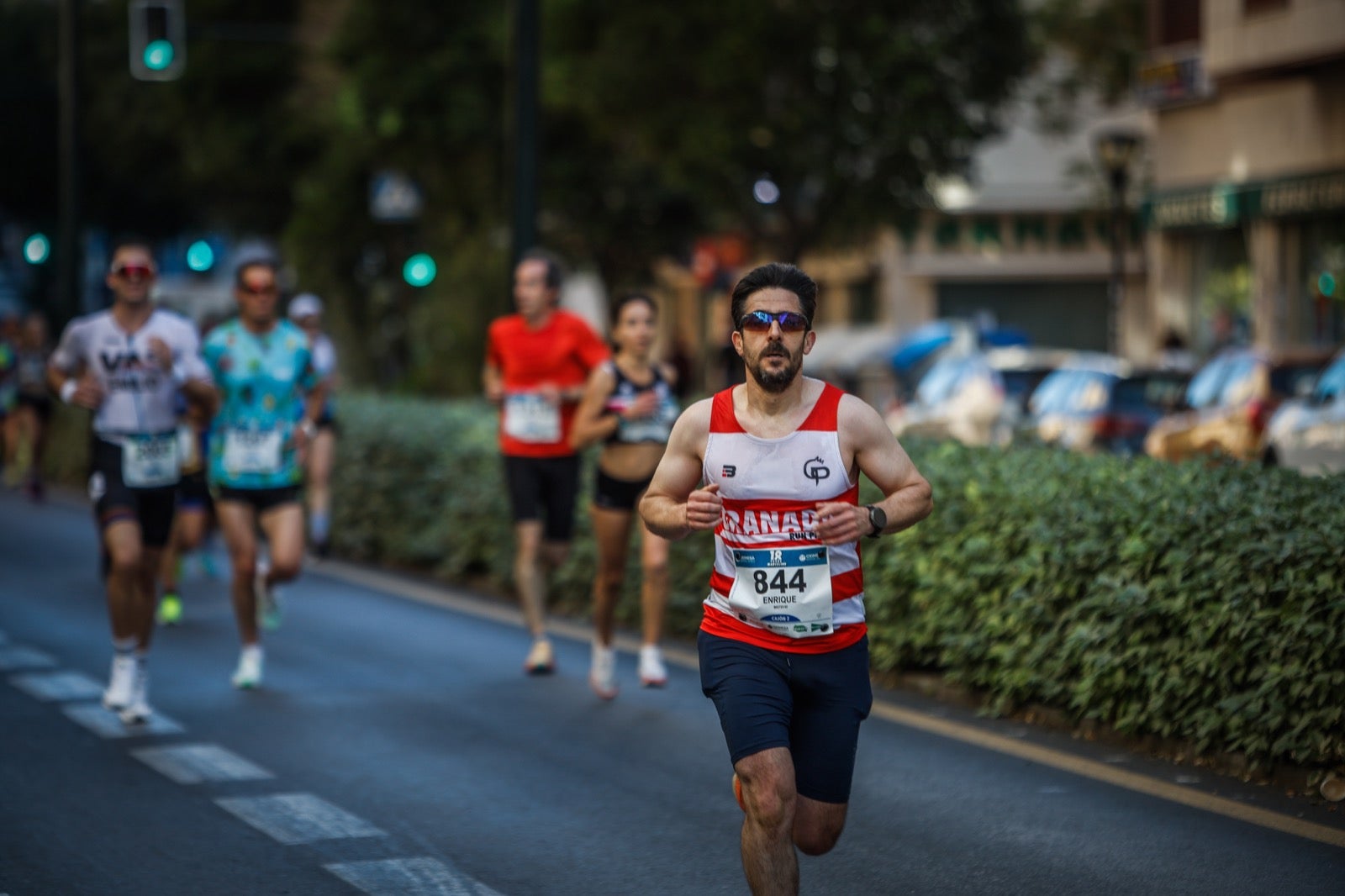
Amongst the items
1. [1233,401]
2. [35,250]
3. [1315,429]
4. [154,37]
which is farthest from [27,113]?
[1315,429]

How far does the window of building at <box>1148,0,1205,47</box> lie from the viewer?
34.3 metres

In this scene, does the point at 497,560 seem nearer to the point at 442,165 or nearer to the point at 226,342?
the point at 226,342

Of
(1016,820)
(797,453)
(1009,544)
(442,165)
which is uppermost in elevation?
(442,165)

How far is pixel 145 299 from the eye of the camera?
916 centimetres

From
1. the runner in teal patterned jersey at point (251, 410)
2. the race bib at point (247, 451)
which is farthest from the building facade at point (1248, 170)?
the race bib at point (247, 451)

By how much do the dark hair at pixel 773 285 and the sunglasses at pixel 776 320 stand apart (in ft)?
0.12

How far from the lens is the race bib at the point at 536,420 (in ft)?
34.7

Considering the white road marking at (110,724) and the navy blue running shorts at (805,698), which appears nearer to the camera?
the navy blue running shorts at (805,698)

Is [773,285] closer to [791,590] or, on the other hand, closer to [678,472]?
[678,472]

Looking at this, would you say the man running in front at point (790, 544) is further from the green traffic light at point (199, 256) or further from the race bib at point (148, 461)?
the green traffic light at point (199, 256)

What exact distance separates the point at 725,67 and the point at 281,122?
15.6 meters

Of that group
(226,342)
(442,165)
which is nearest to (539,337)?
(226,342)

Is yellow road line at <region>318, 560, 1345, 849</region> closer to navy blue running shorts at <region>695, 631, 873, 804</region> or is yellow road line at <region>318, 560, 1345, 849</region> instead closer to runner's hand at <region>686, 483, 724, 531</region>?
navy blue running shorts at <region>695, 631, 873, 804</region>

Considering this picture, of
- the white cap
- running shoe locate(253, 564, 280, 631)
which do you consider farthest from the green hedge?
the white cap
